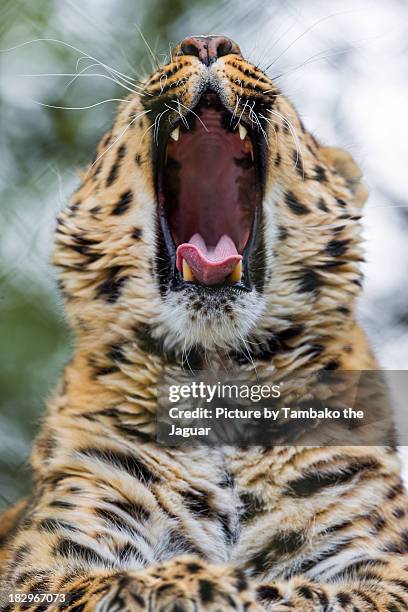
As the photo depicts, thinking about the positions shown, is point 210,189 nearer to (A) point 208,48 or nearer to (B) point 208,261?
(B) point 208,261

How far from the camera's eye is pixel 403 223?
2834 mm

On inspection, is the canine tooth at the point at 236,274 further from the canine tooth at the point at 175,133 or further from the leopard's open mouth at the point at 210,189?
the canine tooth at the point at 175,133

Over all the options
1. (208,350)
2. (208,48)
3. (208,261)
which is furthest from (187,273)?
(208,48)

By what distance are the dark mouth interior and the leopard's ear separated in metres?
0.34

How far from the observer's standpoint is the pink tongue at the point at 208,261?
2.56 meters

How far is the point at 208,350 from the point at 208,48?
0.84 m

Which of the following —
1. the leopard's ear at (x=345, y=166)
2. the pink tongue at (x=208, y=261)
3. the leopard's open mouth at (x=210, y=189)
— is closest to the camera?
the pink tongue at (x=208, y=261)

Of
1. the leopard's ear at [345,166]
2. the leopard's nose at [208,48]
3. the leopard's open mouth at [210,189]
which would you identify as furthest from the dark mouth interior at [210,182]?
the leopard's ear at [345,166]

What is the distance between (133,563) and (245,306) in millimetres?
757

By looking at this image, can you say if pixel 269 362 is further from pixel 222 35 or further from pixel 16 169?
pixel 16 169

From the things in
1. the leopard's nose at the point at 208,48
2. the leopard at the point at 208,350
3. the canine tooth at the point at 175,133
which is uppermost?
the leopard's nose at the point at 208,48

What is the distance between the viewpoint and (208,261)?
259 cm

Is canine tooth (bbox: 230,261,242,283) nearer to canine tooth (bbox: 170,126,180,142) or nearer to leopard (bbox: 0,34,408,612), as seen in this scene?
leopard (bbox: 0,34,408,612)

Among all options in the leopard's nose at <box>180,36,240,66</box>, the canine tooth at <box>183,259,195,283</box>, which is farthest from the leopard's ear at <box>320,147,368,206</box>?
the canine tooth at <box>183,259,195,283</box>
